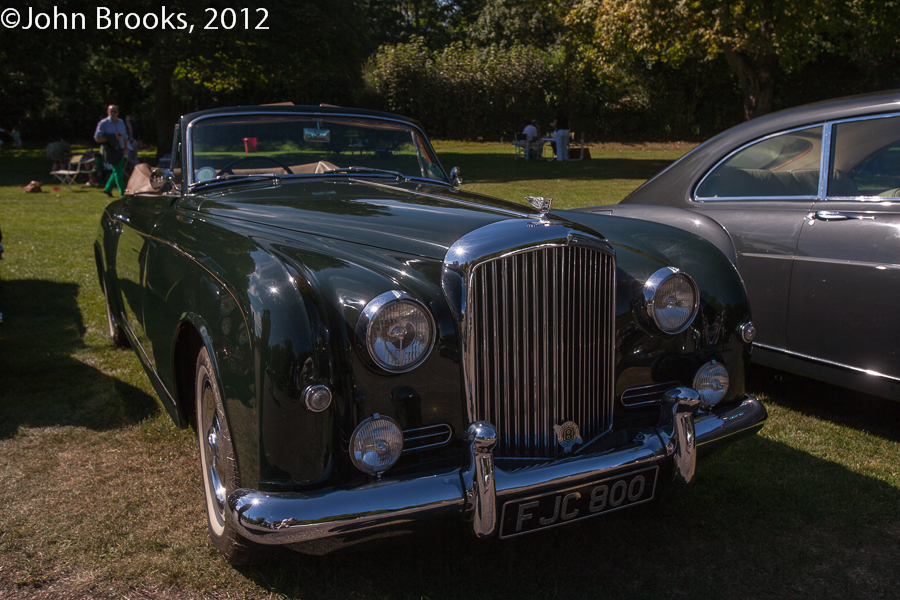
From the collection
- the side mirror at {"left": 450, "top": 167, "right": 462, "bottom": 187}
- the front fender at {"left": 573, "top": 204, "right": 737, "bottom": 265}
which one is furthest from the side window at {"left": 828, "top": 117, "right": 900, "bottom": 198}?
the side mirror at {"left": 450, "top": 167, "right": 462, "bottom": 187}

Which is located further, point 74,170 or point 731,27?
point 731,27

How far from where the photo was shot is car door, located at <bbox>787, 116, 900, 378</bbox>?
3107 millimetres

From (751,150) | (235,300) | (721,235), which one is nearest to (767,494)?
(721,235)

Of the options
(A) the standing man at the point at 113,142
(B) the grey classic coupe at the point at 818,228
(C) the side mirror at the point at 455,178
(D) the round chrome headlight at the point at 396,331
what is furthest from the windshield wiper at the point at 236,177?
(A) the standing man at the point at 113,142

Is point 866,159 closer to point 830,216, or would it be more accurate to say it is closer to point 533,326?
point 830,216

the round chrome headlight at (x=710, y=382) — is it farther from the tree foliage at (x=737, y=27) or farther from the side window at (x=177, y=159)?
the tree foliage at (x=737, y=27)

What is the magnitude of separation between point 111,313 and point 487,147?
24302 mm

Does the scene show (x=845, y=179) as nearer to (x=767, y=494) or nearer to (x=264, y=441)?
(x=767, y=494)

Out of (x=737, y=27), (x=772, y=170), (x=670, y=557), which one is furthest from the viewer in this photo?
(x=737, y=27)

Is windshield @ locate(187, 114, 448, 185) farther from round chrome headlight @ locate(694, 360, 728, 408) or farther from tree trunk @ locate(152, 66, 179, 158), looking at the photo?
tree trunk @ locate(152, 66, 179, 158)

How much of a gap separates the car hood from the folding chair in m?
13.8

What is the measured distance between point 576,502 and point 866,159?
248 cm

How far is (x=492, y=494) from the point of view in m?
1.99

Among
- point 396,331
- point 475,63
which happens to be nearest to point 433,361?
point 396,331
